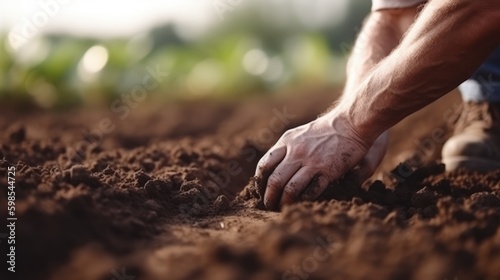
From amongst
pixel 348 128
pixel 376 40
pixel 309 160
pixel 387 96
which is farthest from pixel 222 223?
pixel 376 40

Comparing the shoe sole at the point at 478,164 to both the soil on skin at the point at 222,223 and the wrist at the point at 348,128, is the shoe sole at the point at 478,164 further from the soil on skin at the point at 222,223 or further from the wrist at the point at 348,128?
the wrist at the point at 348,128

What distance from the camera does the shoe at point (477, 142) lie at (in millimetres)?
2234

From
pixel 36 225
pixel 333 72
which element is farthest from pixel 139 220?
pixel 333 72

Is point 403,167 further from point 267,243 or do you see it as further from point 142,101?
point 142,101

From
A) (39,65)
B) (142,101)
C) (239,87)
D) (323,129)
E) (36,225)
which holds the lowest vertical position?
(323,129)

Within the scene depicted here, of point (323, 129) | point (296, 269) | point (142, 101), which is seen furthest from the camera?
point (142, 101)

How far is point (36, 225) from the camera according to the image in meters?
1.21

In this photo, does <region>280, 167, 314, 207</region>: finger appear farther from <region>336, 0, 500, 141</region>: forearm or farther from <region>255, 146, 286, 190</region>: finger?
<region>336, 0, 500, 141</region>: forearm

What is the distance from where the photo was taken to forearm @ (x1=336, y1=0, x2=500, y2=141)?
148cm

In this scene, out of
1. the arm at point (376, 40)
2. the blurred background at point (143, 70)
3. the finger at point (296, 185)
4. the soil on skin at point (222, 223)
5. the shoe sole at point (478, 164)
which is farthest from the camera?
the blurred background at point (143, 70)

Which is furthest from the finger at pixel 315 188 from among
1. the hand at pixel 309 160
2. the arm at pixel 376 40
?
the arm at pixel 376 40

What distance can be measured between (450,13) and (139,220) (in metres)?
0.94

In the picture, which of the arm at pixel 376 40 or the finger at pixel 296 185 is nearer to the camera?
the finger at pixel 296 185

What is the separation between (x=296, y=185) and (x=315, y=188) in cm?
6
